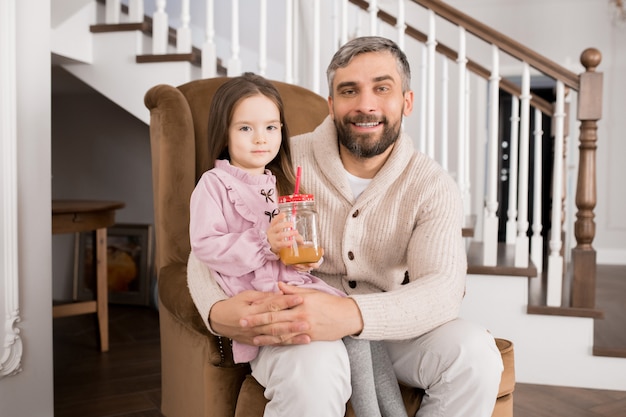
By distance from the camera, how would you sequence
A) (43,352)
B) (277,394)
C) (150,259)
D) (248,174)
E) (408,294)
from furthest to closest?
(150,259) < (43,352) < (248,174) < (408,294) < (277,394)

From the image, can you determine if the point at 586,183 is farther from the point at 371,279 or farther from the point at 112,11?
the point at 112,11

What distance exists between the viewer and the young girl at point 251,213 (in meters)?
1.30

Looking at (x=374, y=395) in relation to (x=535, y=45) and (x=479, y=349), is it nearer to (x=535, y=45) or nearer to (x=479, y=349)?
(x=479, y=349)

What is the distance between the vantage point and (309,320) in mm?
1225

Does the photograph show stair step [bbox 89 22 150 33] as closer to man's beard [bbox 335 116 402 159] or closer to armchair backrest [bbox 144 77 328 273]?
armchair backrest [bbox 144 77 328 273]

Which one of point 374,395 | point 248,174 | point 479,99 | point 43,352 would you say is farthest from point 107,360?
point 479,99

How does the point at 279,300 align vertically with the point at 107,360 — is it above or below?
above

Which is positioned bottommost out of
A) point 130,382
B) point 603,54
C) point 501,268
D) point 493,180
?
point 130,382

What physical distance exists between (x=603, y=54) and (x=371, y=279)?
4.78 m

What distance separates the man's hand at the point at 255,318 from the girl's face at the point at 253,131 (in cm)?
35

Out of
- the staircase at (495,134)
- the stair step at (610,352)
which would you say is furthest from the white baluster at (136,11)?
the stair step at (610,352)

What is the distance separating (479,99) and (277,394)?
4.86 m

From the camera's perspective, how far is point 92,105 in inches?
152

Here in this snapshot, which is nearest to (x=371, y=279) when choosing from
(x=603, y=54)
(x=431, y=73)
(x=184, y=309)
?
(x=184, y=309)
